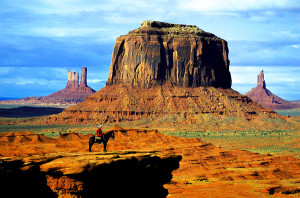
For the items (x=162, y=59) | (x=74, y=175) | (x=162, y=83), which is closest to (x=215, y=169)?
(x=74, y=175)

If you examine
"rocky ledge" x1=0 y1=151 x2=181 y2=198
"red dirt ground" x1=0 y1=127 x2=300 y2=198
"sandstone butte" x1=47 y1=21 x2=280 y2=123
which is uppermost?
"sandstone butte" x1=47 y1=21 x2=280 y2=123

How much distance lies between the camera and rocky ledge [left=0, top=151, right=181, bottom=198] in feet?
48.3

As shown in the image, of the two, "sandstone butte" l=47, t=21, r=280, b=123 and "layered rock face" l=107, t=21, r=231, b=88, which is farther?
"layered rock face" l=107, t=21, r=231, b=88

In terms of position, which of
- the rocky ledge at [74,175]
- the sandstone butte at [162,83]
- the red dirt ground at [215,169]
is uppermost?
Answer: the sandstone butte at [162,83]

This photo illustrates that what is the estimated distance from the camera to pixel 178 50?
109 meters

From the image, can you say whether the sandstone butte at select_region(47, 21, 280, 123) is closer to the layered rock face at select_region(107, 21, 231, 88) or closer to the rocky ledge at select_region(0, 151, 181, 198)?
the layered rock face at select_region(107, 21, 231, 88)

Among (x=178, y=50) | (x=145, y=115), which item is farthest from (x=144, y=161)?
(x=178, y=50)

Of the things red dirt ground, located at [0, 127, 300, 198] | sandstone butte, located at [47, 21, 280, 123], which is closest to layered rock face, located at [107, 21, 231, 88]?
sandstone butte, located at [47, 21, 280, 123]

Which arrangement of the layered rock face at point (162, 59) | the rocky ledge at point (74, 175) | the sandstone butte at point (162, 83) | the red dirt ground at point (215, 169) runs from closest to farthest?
1. the rocky ledge at point (74, 175)
2. the red dirt ground at point (215, 169)
3. the sandstone butte at point (162, 83)
4. the layered rock face at point (162, 59)

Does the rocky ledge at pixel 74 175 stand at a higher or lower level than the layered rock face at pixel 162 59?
lower

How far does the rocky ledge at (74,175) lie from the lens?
14.7 m

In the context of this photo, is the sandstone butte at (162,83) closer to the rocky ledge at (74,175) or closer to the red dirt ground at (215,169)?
the red dirt ground at (215,169)

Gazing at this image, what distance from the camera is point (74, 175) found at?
50.5 ft

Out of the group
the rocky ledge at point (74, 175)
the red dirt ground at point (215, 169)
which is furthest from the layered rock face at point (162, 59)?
the rocky ledge at point (74, 175)
